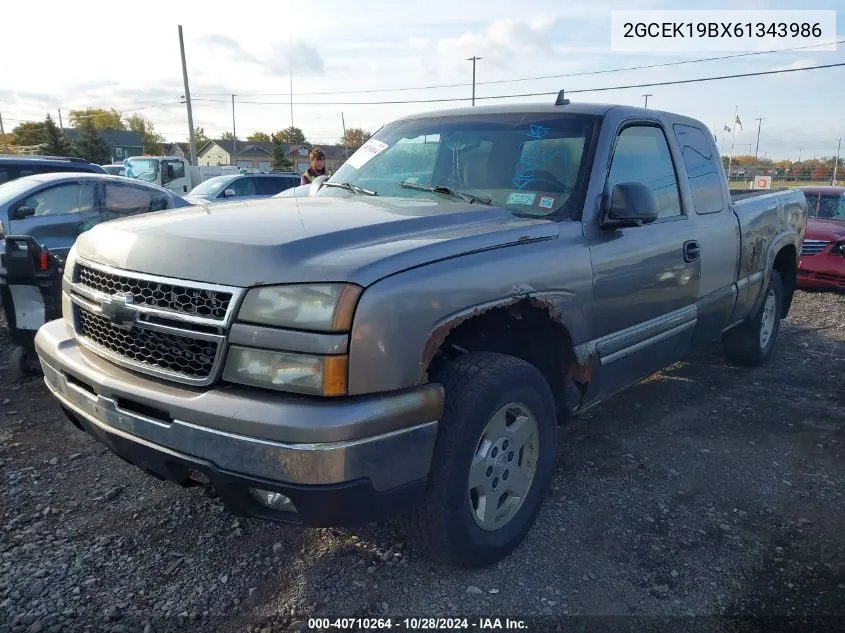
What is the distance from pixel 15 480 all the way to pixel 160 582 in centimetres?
138

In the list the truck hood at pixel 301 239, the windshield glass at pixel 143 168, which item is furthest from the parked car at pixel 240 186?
the truck hood at pixel 301 239

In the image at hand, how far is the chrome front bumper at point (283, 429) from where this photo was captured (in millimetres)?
2020

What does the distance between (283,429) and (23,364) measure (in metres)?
4.06

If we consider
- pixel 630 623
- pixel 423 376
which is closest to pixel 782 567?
pixel 630 623

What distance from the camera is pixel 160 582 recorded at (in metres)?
2.64

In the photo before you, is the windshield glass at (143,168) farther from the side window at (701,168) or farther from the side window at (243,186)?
the side window at (701,168)

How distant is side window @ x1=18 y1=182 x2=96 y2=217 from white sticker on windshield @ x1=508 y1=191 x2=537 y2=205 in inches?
242

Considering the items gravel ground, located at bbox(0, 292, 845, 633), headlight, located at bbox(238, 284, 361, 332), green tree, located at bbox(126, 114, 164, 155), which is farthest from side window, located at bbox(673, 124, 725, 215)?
green tree, located at bbox(126, 114, 164, 155)

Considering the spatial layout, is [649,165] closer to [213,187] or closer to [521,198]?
[521,198]

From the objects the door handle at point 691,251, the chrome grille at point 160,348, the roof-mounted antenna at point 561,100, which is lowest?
the chrome grille at point 160,348

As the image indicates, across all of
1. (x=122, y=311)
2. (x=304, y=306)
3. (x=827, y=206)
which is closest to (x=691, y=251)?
(x=304, y=306)

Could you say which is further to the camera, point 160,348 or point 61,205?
point 61,205

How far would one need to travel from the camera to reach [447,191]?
3396 mm

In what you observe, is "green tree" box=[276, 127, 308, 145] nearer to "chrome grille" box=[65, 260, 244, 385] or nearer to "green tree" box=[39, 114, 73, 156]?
"green tree" box=[39, 114, 73, 156]
